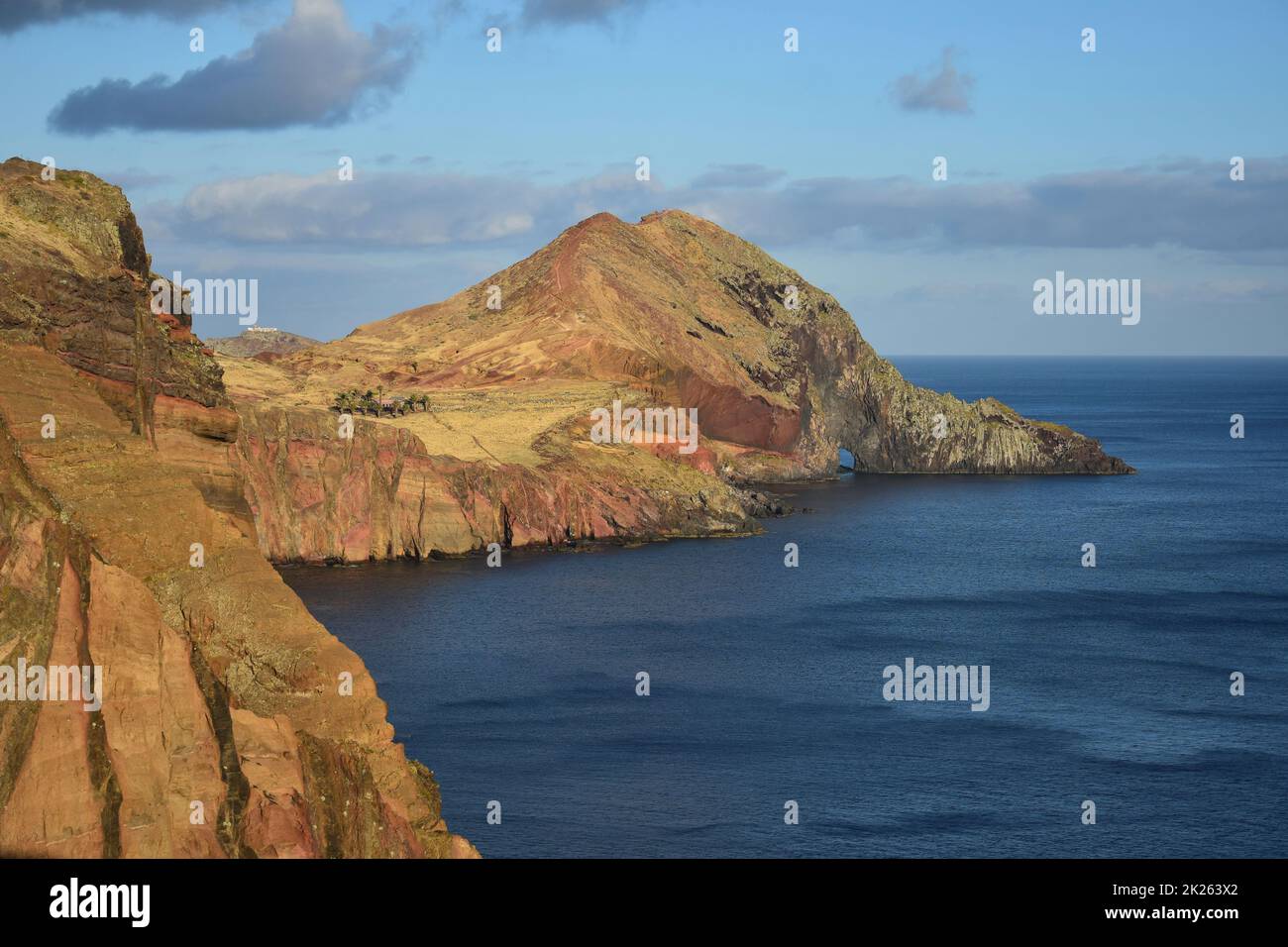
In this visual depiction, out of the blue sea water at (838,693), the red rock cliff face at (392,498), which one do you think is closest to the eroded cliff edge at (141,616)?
the blue sea water at (838,693)

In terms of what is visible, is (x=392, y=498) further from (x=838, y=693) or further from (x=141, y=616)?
(x=141, y=616)

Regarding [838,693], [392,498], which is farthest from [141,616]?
[392,498]

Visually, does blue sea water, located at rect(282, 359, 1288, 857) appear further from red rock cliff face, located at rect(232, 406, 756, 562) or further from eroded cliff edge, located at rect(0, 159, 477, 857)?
eroded cliff edge, located at rect(0, 159, 477, 857)

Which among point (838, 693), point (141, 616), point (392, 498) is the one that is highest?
point (392, 498)

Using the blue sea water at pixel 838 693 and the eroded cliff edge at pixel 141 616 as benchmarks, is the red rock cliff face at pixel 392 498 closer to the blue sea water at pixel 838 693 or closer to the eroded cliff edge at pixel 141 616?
the blue sea water at pixel 838 693

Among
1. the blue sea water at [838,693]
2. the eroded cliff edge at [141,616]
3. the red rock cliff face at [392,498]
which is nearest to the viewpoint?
the eroded cliff edge at [141,616]
